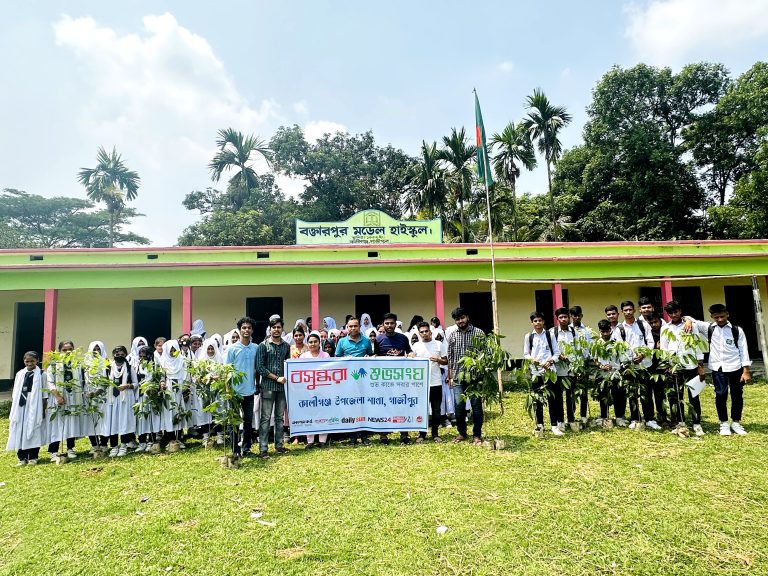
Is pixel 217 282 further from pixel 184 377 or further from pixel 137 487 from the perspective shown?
pixel 137 487

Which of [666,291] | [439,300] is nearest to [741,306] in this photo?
[666,291]

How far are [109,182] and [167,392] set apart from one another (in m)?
29.8

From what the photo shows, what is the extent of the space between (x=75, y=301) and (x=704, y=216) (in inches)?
1035

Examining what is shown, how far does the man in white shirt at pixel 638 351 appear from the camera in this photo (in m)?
5.69

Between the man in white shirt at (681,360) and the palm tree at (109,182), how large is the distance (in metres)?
31.6

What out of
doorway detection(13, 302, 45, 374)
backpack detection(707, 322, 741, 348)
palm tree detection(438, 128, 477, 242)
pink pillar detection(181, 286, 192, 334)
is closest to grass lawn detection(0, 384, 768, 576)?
backpack detection(707, 322, 741, 348)

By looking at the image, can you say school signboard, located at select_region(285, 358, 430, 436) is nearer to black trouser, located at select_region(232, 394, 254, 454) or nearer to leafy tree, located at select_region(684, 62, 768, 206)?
→ black trouser, located at select_region(232, 394, 254, 454)

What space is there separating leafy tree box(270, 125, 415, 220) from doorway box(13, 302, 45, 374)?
17.2 m

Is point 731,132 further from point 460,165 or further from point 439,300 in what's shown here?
point 439,300

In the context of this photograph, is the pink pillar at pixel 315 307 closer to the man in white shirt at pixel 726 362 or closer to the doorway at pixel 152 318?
the doorway at pixel 152 318

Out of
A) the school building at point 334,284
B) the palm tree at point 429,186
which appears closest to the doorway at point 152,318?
the school building at point 334,284

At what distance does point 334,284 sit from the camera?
40.9ft

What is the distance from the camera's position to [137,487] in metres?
4.41

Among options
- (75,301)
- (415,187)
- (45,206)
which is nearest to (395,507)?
(75,301)
